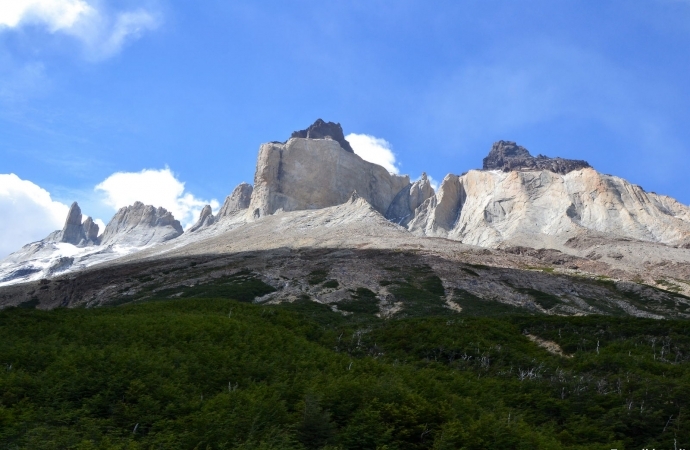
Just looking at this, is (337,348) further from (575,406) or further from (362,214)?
(362,214)

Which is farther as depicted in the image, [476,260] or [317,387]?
[476,260]

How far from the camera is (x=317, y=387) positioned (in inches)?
809

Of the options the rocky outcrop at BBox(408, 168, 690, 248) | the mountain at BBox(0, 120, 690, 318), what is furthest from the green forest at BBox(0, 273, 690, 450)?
the rocky outcrop at BBox(408, 168, 690, 248)

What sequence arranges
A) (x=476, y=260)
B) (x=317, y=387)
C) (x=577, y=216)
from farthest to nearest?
(x=577, y=216), (x=476, y=260), (x=317, y=387)

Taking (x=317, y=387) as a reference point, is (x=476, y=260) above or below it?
above

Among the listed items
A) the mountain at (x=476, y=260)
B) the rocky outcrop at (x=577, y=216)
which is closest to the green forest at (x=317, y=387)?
the mountain at (x=476, y=260)

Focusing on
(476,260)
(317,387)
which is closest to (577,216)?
(476,260)

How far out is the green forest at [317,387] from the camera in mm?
16578

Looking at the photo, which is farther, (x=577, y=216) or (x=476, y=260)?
(x=577, y=216)

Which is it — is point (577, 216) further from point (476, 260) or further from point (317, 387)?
point (317, 387)

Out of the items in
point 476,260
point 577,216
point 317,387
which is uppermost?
point 577,216

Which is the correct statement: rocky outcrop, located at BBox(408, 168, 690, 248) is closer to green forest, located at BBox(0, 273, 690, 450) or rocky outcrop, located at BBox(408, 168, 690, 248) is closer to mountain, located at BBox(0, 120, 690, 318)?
mountain, located at BBox(0, 120, 690, 318)

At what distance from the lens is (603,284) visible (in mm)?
86188

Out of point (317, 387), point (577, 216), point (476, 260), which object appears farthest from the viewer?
point (577, 216)
